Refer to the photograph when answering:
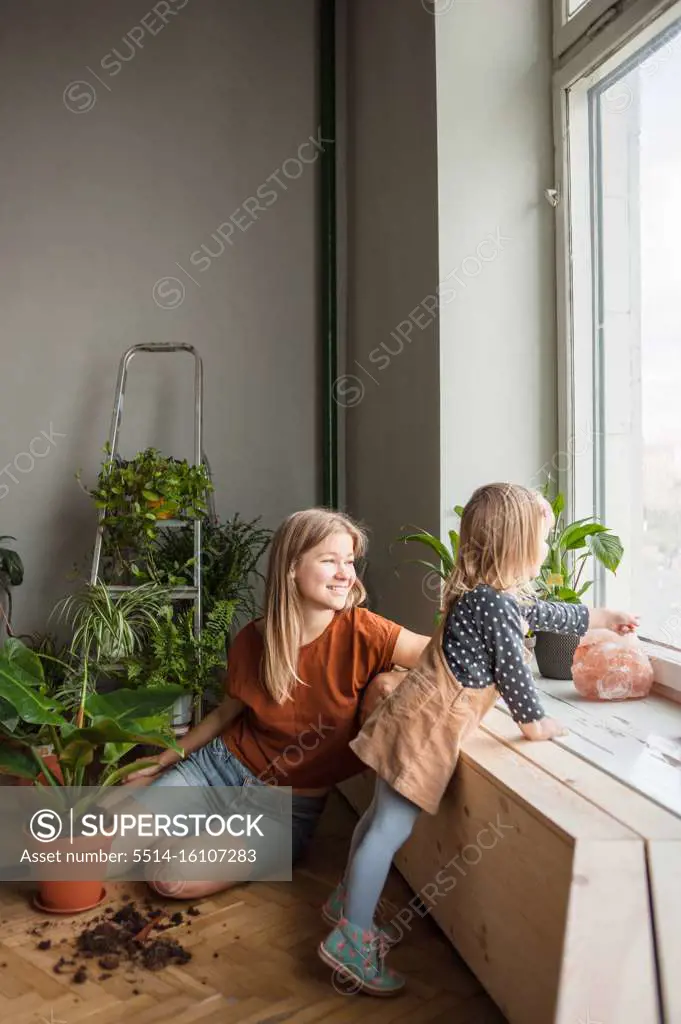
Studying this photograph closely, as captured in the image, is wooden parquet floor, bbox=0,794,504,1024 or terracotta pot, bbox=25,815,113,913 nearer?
wooden parquet floor, bbox=0,794,504,1024

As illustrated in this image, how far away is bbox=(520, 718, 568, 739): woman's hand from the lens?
1593mm

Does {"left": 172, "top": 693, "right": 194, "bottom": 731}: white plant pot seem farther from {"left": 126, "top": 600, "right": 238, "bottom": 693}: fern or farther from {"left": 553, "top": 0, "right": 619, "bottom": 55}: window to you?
{"left": 553, "top": 0, "right": 619, "bottom": 55}: window

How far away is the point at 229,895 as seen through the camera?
1.92 metres

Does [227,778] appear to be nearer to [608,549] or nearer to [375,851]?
[375,851]

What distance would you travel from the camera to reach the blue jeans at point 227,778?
2.04 meters

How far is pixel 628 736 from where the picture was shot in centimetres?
162

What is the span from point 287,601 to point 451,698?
19.6 inches

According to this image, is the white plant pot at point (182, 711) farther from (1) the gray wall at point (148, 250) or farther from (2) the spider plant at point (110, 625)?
(1) the gray wall at point (148, 250)

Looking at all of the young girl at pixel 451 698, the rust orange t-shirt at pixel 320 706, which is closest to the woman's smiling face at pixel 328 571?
the rust orange t-shirt at pixel 320 706

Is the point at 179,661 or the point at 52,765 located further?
the point at 179,661

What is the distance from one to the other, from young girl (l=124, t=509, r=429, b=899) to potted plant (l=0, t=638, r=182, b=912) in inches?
6.1

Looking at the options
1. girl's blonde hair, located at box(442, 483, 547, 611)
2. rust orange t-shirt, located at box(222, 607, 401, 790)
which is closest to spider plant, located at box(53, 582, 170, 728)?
rust orange t-shirt, located at box(222, 607, 401, 790)

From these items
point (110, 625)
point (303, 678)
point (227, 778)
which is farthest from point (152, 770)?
point (110, 625)

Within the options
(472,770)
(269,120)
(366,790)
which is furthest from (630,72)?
(366,790)
